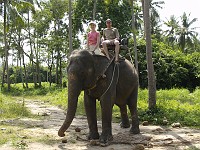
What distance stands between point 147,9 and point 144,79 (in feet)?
44.1

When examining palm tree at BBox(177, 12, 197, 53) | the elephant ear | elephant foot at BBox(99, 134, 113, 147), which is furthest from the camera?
palm tree at BBox(177, 12, 197, 53)

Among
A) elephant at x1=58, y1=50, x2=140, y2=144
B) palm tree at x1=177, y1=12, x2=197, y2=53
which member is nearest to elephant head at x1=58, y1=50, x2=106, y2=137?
elephant at x1=58, y1=50, x2=140, y2=144

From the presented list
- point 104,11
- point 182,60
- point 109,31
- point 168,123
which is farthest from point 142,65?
point 109,31

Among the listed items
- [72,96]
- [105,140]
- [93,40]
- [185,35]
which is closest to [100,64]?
[93,40]

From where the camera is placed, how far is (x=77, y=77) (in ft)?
21.8

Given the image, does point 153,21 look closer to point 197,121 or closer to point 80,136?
point 197,121

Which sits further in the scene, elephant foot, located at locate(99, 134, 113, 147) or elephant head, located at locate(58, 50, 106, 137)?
elephant foot, located at locate(99, 134, 113, 147)

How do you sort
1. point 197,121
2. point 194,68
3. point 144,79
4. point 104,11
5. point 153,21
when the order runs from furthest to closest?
1. point 153,21
2. point 104,11
3. point 194,68
4. point 144,79
5. point 197,121

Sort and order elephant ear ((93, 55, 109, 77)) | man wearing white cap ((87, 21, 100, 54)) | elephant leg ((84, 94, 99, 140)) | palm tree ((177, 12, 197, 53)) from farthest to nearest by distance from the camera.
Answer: palm tree ((177, 12, 197, 53)) < man wearing white cap ((87, 21, 100, 54)) < elephant leg ((84, 94, 99, 140)) < elephant ear ((93, 55, 109, 77))

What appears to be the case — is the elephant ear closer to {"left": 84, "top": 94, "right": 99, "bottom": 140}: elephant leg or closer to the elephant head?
the elephant head

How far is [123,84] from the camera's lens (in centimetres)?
811

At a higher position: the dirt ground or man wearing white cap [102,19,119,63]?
man wearing white cap [102,19,119,63]

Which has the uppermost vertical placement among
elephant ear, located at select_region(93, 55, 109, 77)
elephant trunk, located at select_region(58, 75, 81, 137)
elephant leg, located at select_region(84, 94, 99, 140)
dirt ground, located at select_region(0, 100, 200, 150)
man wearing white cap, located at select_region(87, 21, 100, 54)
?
man wearing white cap, located at select_region(87, 21, 100, 54)

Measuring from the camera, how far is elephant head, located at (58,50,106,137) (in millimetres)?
6482
